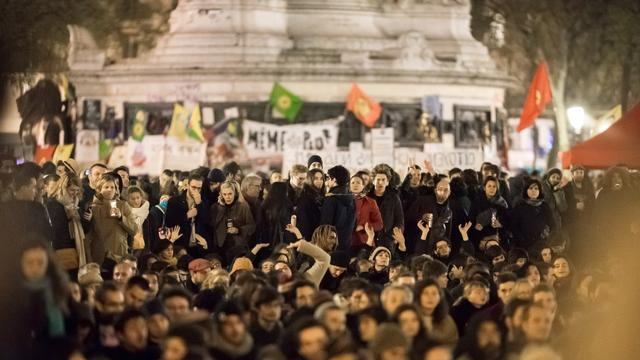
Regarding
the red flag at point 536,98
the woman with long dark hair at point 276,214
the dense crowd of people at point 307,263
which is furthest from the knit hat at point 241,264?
the red flag at point 536,98

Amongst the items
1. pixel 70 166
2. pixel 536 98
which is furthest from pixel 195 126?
pixel 70 166

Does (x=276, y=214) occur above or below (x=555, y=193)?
below

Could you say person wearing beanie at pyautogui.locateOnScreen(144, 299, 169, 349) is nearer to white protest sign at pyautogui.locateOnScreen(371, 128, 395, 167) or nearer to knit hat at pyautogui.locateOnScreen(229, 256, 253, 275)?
knit hat at pyautogui.locateOnScreen(229, 256, 253, 275)

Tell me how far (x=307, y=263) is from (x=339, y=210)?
3.63 feet

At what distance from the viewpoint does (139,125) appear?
32406 millimetres

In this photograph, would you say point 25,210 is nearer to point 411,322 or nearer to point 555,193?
point 411,322

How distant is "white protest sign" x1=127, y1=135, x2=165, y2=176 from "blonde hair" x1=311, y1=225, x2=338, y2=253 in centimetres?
1630

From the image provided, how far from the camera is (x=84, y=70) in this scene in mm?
33688

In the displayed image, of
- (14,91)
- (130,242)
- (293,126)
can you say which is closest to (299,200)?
(130,242)

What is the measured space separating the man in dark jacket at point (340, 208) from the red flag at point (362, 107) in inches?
605

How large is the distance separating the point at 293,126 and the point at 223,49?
252 cm

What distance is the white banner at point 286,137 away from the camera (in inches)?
1222

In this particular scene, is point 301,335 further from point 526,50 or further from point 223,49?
point 526,50

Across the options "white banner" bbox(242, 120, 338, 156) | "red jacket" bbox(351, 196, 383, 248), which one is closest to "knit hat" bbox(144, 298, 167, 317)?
"red jacket" bbox(351, 196, 383, 248)
